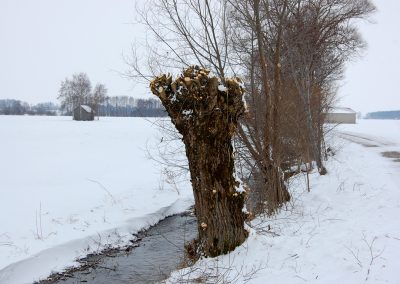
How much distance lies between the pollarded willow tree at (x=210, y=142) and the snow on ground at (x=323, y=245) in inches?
15.5

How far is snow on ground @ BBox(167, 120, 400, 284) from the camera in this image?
16.5 feet

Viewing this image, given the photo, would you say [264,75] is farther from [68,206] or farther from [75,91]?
[75,91]

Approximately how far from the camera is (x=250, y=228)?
273 inches

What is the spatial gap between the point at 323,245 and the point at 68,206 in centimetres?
812

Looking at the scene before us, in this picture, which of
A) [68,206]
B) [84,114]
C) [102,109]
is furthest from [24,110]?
[68,206]

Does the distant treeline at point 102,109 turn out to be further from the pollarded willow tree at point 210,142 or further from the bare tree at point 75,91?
the pollarded willow tree at point 210,142

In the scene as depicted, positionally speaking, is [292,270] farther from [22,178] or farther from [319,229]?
[22,178]

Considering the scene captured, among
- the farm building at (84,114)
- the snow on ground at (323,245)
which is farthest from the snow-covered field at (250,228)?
the farm building at (84,114)

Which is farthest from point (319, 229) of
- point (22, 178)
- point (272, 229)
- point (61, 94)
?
point (61, 94)

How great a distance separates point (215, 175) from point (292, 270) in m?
1.78

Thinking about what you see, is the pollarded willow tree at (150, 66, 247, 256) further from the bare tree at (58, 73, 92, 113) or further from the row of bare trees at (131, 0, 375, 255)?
the bare tree at (58, 73, 92, 113)

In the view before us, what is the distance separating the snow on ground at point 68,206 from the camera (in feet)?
27.8

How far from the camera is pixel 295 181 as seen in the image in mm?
12477

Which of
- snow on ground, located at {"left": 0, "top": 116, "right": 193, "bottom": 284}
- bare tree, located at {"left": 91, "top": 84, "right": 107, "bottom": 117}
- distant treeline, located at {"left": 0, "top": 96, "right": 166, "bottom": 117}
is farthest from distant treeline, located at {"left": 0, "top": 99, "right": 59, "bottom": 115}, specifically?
snow on ground, located at {"left": 0, "top": 116, "right": 193, "bottom": 284}
